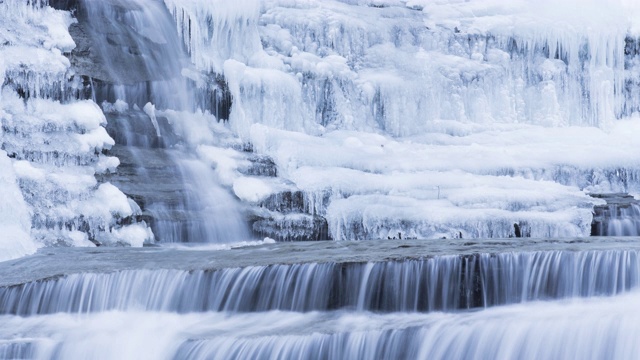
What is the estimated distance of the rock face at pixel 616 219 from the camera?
1619 cm

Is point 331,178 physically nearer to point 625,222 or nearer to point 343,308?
point 625,222

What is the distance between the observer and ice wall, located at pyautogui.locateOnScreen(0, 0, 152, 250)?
15.0 m

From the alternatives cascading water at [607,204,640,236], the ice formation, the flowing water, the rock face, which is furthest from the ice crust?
the flowing water

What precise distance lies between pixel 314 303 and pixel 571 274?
2.69m

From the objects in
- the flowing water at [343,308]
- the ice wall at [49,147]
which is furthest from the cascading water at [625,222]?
the ice wall at [49,147]

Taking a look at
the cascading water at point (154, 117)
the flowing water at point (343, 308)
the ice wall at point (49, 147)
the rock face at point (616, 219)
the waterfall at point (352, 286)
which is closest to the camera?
the flowing water at point (343, 308)

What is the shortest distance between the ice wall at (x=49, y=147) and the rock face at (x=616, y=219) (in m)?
6.97

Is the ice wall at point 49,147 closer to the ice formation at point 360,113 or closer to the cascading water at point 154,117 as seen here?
the ice formation at point 360,113

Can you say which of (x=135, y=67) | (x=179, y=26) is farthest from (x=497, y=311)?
(x=179, y=26)

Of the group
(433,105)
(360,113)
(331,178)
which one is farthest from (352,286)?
(433,105)

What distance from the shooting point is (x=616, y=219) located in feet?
53.7

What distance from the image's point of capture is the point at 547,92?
2208cm

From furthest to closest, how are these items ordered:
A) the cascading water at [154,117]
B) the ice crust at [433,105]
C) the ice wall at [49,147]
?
the ice crust at [433,105], the cascading water at [154,117], the ice wall at [49,147]

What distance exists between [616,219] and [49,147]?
893 centimetres
